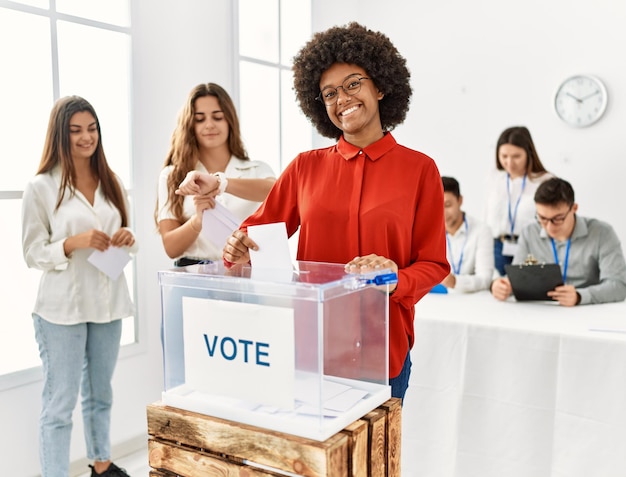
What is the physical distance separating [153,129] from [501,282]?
1.87 m

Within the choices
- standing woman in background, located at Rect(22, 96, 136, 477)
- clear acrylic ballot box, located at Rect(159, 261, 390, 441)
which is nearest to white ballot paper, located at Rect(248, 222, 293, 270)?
clear acrylic ballot box, located at Rect(159, 261, 390, 441)

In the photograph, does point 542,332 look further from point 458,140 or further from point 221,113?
point 458,140

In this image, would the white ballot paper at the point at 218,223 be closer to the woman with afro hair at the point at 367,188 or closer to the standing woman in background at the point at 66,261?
the woman with afro hair at the point at 367,188

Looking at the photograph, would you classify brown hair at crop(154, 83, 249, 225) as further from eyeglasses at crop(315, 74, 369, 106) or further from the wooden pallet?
the wooden pallet

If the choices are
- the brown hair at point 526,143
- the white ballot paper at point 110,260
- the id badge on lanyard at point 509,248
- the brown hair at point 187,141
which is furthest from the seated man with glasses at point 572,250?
the white ballot paper at point 110,260

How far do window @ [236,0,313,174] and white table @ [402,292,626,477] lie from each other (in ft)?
6.73

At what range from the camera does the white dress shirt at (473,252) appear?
10.2ft

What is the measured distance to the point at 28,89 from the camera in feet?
8.52

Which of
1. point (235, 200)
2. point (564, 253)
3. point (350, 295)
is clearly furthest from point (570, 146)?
point (350, 295)

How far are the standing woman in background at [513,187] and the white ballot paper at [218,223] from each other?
239 centimetres

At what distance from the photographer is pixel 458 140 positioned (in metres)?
4.88

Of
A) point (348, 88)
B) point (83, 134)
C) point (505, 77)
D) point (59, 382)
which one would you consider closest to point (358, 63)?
point (348, 88)

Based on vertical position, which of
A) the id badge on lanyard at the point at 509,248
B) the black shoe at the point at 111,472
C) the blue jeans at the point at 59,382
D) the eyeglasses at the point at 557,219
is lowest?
the black shoe at the point at 111,472

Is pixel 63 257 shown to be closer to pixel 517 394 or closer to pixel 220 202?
pixel 220 202
